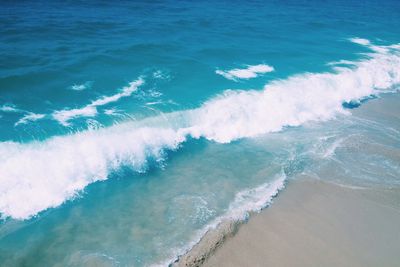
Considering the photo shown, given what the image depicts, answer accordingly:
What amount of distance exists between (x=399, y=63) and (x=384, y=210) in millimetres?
19657

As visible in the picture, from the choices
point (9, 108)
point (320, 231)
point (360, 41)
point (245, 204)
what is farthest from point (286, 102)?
point (360, 41)

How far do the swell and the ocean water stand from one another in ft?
0.19

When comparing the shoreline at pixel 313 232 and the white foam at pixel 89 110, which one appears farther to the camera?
the white foam at pixel 89 110

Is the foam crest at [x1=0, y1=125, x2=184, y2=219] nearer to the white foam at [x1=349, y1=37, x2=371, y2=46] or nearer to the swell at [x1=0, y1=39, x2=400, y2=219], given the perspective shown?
the swell at [x1=0, y1=39, x2=400, y2=219]

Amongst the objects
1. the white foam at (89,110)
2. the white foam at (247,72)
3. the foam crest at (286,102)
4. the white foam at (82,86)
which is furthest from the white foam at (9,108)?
the white foam at (247,72)

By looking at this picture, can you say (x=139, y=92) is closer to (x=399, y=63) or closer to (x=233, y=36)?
(x=233, y=36)

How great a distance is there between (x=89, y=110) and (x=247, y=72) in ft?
33.8

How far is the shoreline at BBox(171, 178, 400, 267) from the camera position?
929 centimetres

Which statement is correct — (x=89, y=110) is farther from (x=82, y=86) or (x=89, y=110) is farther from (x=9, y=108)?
(x=9, y=108)

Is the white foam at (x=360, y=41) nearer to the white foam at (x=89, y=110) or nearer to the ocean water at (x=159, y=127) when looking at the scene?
the ocean water at (x=159, y=127)

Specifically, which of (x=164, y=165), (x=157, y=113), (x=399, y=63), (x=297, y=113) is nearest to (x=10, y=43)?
(x=157, y=113)

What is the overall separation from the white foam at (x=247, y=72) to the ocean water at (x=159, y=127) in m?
0.13

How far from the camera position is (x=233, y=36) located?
87.7 ft

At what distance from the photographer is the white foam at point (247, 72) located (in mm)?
20180
